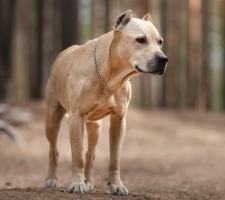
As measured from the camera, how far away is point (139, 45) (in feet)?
17.7

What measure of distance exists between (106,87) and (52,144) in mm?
1759

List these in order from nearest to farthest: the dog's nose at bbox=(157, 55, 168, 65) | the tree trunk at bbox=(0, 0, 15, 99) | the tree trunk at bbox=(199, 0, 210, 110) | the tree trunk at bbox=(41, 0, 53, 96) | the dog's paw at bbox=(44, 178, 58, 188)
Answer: the dog's nose at bbox=(157, 55, 168, 65), the dog's paw at bbox=(44, 178, 58, 188), the tree trunk at bbox=(0, 0, 15, 99), the tree trunk at bbox=(41, 0, 53, 96), the tree trunk at bbox=(199, 0, 210, 110)

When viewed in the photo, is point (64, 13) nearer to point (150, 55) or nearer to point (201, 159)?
point (201, 159)

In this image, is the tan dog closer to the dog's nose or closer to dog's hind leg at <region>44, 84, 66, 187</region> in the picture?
the dog's nose

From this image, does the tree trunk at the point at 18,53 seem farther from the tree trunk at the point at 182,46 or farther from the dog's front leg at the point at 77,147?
the tree trunk at the point at 182,46

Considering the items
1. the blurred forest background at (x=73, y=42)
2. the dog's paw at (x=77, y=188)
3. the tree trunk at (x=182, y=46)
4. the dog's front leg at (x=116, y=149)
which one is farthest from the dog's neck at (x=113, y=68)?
the tree trunk at (x=182, y=46)

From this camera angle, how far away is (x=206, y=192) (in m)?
7.50

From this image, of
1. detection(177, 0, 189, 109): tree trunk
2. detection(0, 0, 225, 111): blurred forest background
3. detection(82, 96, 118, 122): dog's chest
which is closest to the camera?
detection(82, 96, 118, 122): dog's chest

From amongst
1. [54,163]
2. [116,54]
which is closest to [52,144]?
[54,163]

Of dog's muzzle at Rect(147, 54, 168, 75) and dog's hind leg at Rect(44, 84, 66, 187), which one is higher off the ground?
dog's muzzle at Rect(147, 54, 168, 75)

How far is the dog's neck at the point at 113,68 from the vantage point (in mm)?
5676

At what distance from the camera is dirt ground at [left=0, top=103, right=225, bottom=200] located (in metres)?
7.05

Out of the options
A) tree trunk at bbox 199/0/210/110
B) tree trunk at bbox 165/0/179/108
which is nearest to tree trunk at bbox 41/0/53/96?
tree trunk at bbox 165/0/179/108

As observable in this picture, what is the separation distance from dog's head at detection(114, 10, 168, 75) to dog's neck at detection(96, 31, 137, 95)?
0.39 feet
